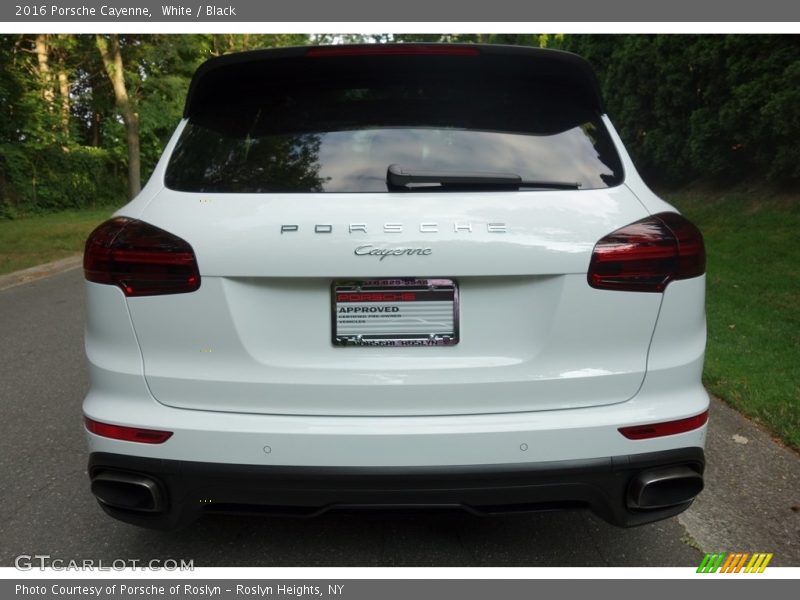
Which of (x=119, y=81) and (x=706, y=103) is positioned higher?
(x=706, y=103)

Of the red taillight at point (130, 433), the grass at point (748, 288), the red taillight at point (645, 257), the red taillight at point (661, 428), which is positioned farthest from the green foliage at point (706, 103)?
the red taillight at point (130, 433)

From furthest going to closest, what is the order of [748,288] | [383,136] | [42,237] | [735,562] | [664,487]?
[42,237], [748,288], [735,562], [383,136], [664,487]

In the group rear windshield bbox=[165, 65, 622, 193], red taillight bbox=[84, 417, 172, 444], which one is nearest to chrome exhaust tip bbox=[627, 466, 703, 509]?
rear windshield bbox=[165, 65, 622, 193]

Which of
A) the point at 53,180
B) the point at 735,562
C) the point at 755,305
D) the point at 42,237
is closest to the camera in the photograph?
the point at 735,562

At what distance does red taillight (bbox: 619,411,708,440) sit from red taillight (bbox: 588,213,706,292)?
43 centimetres

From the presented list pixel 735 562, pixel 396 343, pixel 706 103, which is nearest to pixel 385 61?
pixel 396 343

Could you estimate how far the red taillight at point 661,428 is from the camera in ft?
7.20

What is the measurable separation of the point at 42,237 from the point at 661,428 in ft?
52.2

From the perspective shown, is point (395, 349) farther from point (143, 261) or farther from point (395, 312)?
point (143, 261)

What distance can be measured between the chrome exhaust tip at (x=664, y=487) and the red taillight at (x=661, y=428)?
13cm

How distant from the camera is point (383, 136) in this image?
2400 mm

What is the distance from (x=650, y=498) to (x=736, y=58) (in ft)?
37.6

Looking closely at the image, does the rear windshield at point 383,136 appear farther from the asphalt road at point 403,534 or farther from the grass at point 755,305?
the grass at point 755,305

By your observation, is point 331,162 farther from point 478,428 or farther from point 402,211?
point 478,428
